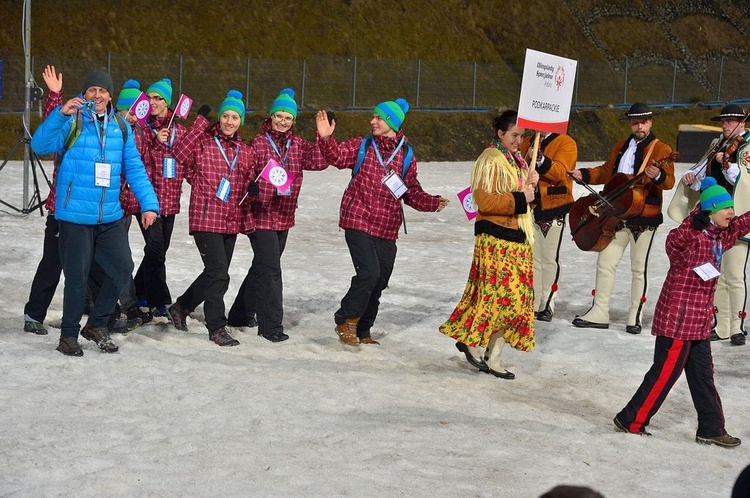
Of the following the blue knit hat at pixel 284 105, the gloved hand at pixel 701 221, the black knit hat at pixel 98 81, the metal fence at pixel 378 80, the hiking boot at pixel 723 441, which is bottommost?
the hiking boot at pixel 723 441

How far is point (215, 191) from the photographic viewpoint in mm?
8828

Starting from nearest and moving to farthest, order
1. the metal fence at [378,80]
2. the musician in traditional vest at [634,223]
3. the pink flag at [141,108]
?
the pink flag at [141,108] < the musician in traditional vest at [634,223] < the metal fence at [378,80]

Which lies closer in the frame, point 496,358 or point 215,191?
point 496,358

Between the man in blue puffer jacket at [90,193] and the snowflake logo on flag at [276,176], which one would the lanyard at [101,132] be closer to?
the man in blue puffer jacket at [90,193]

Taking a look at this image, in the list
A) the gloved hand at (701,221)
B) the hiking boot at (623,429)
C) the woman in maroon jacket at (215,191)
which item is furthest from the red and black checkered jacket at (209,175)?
the gloved hand at (701,221)

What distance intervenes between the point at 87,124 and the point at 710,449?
440 centimetres

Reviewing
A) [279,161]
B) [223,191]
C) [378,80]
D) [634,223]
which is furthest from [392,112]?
[378,80]

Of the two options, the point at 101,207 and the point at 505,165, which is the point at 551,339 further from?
the point at 101,207

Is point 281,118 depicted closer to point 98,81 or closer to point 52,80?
point 98,81

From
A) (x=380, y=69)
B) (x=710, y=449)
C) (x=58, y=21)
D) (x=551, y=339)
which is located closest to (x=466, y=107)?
(x=380, y=69)

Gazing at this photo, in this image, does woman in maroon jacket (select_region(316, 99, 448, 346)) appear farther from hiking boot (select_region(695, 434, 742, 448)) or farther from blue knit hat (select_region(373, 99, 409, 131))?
hiking boot (select_region(695, 434, 742, 448))

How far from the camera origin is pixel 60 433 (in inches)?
248

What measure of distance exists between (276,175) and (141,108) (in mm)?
1237

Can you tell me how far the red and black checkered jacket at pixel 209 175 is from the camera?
8.80 meters
